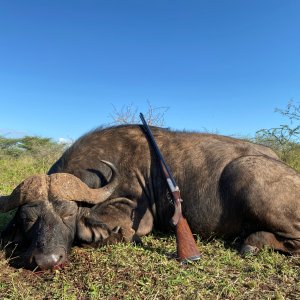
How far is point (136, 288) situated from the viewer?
3.00 m

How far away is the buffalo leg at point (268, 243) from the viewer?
155 inches

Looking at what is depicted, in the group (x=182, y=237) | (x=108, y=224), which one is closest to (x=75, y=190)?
(x=108, y=224)

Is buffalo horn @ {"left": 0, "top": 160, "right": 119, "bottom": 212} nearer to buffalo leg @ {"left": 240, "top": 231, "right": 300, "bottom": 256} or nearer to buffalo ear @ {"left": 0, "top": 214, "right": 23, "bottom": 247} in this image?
buffalo ear @ {"left": 0, "top": 214, "right": 23, "bottom": 247}

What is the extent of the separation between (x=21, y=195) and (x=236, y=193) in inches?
89.1

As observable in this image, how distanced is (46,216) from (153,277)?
47.1 inches

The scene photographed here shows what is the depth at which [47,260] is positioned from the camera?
329 cm

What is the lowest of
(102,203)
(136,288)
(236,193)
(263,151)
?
(136,288)

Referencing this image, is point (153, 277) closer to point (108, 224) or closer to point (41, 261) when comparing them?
point (41, 261)

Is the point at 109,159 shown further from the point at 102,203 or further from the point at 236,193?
the point at 236,193

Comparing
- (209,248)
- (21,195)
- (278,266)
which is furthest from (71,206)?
(278,266)

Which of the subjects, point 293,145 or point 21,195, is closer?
point 21,195

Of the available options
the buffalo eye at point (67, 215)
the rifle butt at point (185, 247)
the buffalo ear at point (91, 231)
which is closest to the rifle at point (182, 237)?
the rifle butt at point (185, 247)

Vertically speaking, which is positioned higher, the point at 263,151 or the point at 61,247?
the point at 263,151

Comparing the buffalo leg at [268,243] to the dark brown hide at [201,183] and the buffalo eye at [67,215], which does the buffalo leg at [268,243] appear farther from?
the buffalo eye at [67,215]
